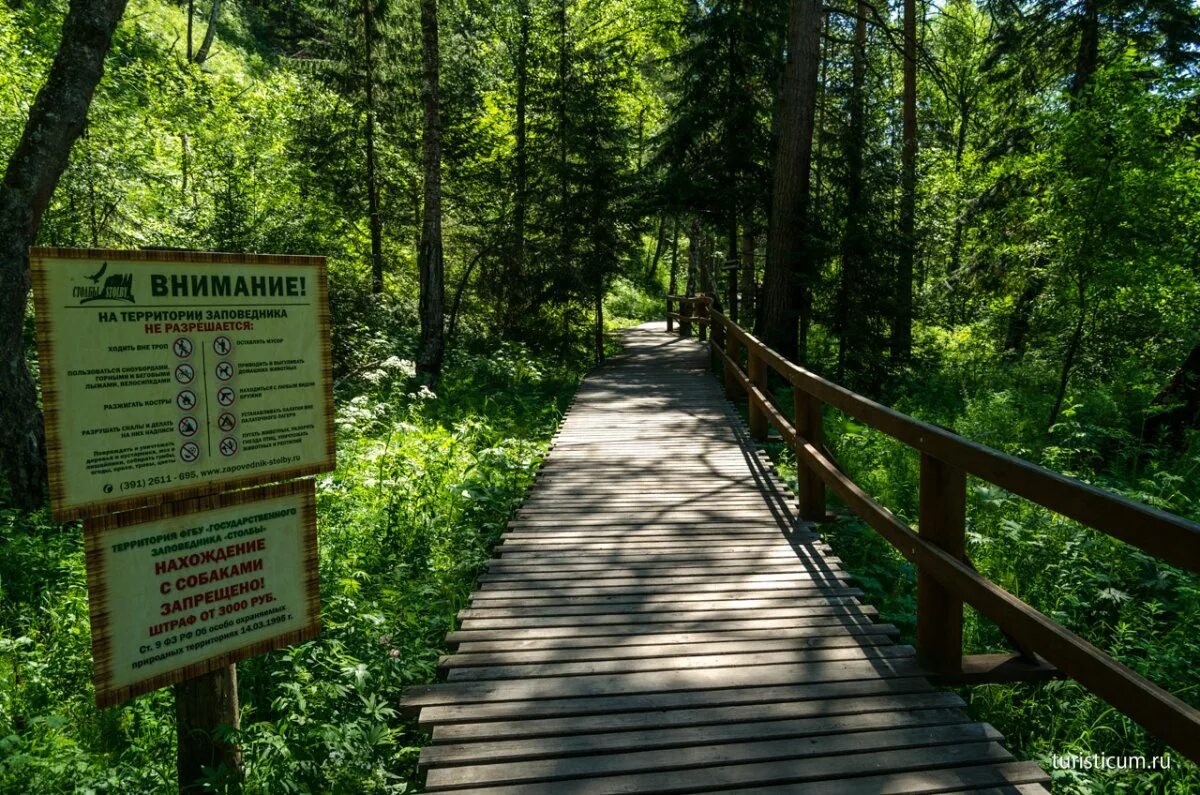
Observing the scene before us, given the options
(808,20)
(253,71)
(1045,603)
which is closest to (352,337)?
(808,20)

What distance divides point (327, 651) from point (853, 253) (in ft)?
35.3

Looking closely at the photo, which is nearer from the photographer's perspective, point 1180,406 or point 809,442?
point 809,442

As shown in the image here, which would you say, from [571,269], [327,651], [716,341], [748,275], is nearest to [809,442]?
[327,651]

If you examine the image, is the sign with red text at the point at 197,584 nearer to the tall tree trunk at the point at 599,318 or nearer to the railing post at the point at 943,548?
the railing post at the point at 943,548

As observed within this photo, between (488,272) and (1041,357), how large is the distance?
12.9 metres

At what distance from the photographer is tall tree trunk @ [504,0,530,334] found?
15977 millimetres

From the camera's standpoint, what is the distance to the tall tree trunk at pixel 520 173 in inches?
629

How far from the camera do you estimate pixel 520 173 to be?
16688 millimetres

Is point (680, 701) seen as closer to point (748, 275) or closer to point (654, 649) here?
point (654, 649)

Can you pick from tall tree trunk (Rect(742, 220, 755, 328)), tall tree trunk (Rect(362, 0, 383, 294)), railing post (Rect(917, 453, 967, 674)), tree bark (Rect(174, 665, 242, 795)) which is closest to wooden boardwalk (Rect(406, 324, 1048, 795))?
railing post (Rect(917, 453, 967, 674))

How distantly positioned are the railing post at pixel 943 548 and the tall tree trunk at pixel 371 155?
14.4 m

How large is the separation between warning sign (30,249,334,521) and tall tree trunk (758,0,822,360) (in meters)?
11.1

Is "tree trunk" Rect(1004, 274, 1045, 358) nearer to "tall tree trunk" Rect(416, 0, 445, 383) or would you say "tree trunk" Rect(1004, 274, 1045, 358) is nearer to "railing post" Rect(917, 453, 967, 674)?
"tall tree trunk" Rect(416, 0, 445, 383)

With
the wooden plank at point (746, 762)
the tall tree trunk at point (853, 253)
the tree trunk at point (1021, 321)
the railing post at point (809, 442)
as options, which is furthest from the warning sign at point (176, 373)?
the tree trunk at point (1021, 321)
